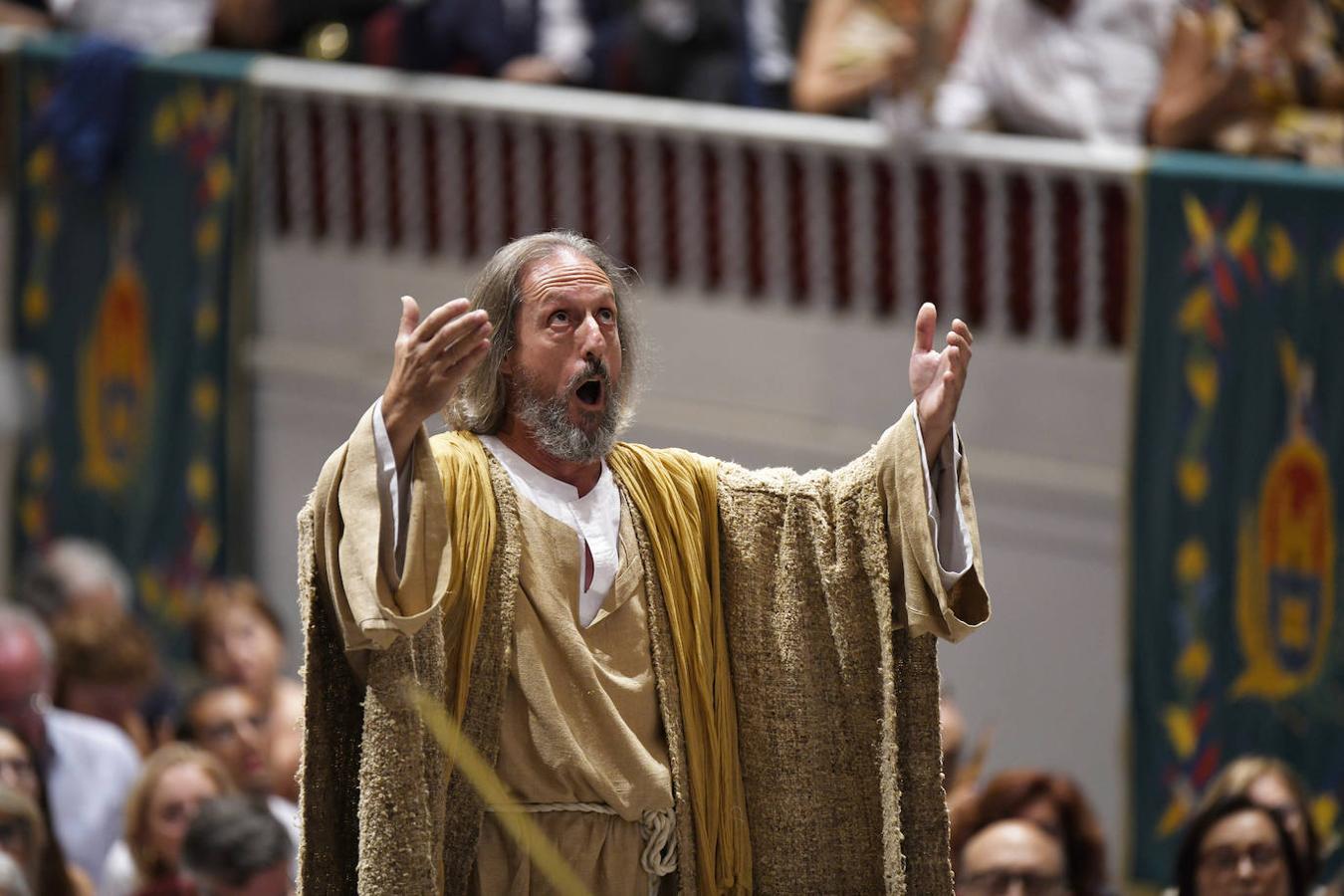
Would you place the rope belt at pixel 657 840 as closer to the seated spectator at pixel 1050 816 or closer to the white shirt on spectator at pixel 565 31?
the seated spectator at pixel 1050 816

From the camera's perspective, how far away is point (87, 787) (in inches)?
323

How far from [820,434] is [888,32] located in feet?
4.57

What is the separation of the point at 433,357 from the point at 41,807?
3.32m

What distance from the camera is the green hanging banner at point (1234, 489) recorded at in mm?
8594

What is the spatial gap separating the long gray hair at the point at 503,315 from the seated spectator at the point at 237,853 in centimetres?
197

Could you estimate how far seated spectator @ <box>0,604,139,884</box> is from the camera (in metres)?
8.14

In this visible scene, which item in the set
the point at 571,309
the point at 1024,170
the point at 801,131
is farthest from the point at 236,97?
the point at 571,309

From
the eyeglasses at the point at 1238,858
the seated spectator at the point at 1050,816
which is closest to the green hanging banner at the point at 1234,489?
the seated spectator at the point at 1050,816

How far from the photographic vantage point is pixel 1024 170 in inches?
366

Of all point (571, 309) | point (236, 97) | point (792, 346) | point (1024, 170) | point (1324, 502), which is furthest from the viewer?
point (236, 97)

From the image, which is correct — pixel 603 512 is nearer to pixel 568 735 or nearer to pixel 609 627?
pixel 609 627

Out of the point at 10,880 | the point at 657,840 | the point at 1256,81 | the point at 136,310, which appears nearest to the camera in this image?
the point at 657,840

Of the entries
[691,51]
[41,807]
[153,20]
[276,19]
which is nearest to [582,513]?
[41,807]

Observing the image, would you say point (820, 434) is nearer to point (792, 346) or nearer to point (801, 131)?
point (792, 346)
